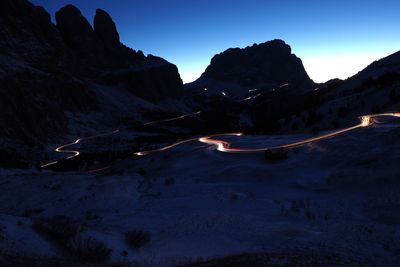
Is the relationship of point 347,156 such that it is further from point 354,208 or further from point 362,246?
point 362,246

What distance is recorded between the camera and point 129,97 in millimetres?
132000

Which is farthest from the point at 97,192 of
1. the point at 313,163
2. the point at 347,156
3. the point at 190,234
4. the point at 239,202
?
the point at 347,156

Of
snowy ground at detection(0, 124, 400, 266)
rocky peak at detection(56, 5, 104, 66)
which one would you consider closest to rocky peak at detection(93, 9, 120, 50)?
rocky peak at detection(56, 5, 104, 66)

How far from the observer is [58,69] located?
102 m

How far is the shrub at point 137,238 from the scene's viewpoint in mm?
11375

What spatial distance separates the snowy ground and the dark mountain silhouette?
48.4 m

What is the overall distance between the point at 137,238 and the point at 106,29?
15681cm

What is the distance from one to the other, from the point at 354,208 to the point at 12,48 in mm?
93226

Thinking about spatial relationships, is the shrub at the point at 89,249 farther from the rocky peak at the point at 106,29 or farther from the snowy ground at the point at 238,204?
the rocky peak at the point at 106,29

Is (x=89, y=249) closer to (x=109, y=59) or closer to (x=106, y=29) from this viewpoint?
(x=109, y=59)

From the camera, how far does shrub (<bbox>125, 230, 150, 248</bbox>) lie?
11375 millimetres

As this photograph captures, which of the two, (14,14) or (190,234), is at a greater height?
(14,14)

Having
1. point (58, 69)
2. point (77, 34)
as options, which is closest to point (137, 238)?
point (58, 69)

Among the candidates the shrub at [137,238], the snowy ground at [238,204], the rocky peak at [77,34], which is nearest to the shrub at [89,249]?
the snowy ground at [238,204]
